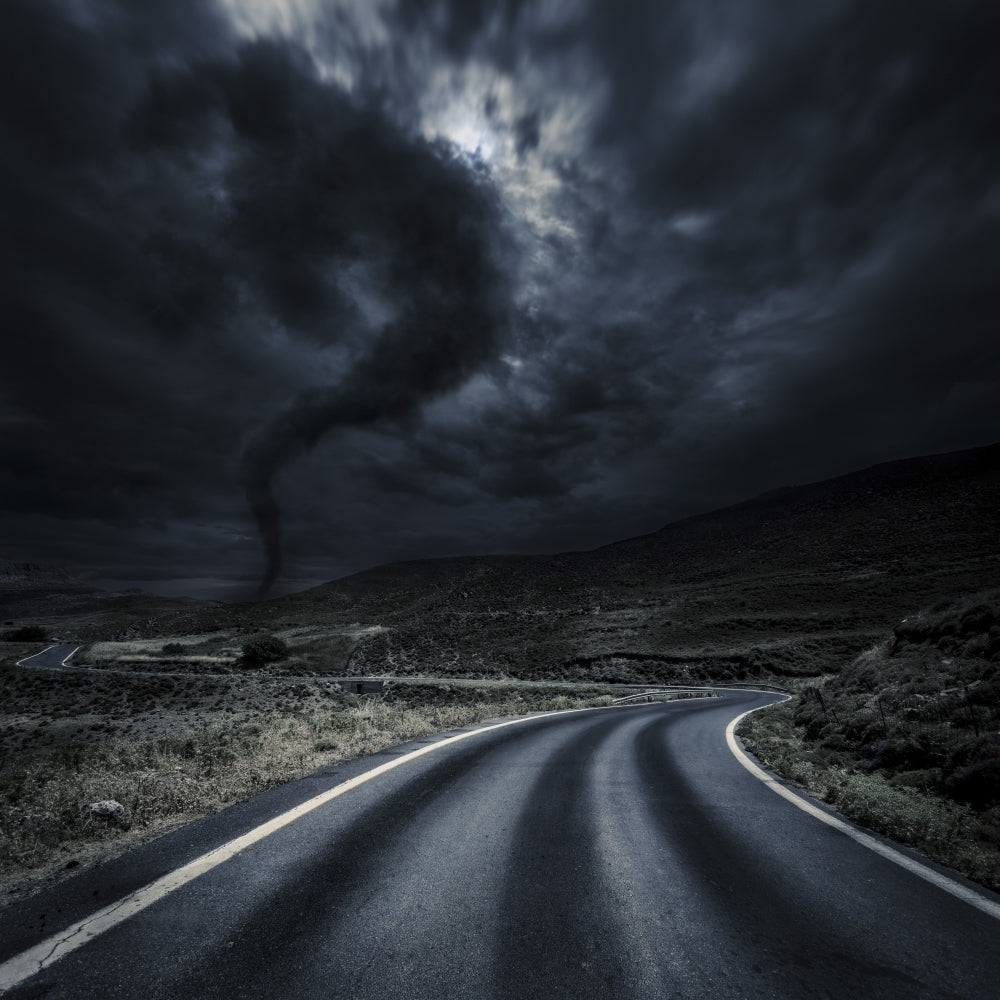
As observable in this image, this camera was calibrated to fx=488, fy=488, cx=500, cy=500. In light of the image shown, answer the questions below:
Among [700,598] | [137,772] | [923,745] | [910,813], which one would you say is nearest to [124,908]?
[137,772]

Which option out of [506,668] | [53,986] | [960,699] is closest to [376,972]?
[53,986]

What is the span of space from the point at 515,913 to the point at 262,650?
57.0 m

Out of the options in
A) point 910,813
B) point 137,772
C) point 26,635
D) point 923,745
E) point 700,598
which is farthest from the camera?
point 26,635

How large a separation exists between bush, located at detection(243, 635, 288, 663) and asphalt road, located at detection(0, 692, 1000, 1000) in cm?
5361

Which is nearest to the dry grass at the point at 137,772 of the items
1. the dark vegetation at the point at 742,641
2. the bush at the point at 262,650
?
the dark vegetation at the point at 742,641

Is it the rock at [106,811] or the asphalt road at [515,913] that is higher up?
the rock at [106,811]

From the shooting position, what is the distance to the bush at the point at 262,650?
5203 cm

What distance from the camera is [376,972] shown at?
8.56ft

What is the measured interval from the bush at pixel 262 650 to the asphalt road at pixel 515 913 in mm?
53609

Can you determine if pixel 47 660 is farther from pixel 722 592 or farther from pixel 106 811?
pixel 722 592

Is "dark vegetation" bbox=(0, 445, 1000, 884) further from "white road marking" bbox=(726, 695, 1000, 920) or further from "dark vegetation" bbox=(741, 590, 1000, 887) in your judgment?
"white road marking" bbox=(726, 695, 1000, 920)

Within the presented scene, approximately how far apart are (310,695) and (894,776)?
113 feet

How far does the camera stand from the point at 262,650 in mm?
52469

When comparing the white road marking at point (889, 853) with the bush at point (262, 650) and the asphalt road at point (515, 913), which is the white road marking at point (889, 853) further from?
the bush at point (262, 650)
